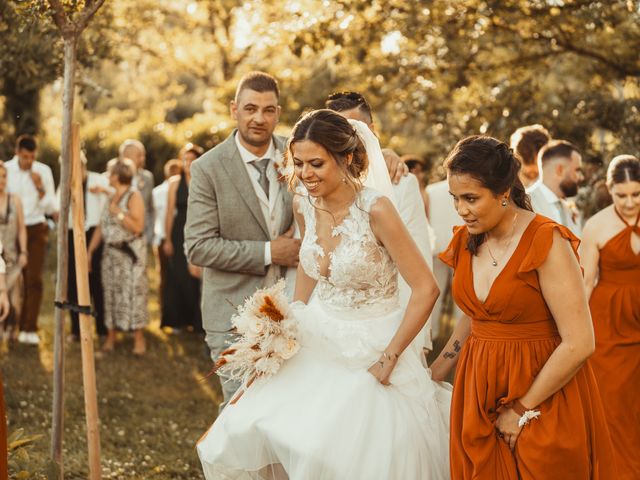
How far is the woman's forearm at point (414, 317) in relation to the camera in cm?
442

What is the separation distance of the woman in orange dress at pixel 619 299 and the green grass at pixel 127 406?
2.89 metres

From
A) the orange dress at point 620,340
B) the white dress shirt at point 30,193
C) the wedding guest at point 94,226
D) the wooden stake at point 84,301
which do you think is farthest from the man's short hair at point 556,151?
the white dress shirt at point 30,193

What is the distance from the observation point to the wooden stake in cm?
546

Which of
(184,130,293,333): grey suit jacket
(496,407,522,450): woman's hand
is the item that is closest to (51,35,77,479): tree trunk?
(184,130,293,333): grey suit jacket

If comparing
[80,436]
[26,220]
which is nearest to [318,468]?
[80,436]

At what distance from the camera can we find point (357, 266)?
4.59 metres

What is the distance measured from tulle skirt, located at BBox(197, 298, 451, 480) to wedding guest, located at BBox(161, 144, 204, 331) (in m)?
7.91

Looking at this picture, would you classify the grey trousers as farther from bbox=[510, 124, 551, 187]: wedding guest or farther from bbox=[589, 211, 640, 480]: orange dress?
bbox=[510, 124, 551, 187]: wedding guest

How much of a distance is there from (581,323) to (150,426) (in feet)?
16.9

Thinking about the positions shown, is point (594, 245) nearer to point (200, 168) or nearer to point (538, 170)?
point (538, 170)

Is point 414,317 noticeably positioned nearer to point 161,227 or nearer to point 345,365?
point 345,365

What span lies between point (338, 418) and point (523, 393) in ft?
2.72

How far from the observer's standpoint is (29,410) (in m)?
8.34

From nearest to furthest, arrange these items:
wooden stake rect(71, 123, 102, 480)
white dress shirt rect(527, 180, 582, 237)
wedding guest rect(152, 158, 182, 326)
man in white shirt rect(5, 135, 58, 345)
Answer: wooden stake rect(71, 123, 102, 480) → white dress shirt rect(527, 180, 582, 237) → man in white shirt rect(5, 135, 58, 345) → wedding guest rect(152, 158, 182, 326)
